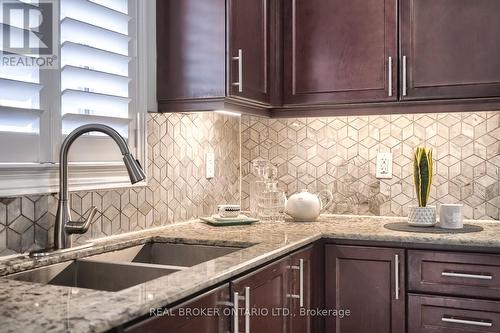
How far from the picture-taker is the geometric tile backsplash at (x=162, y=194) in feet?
5.41

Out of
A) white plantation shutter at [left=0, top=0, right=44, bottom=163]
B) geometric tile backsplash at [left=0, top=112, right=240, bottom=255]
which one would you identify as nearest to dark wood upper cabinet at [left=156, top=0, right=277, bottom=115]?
geometric tile backsplash at [left=0, top=112, right=240, bottom=255]

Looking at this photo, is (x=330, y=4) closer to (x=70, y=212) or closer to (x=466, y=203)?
(x=466, y=203)

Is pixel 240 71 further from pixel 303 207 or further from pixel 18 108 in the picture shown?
pixel 18 108

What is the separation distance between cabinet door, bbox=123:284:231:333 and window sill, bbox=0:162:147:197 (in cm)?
68

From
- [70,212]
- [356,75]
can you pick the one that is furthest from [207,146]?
[70,212]

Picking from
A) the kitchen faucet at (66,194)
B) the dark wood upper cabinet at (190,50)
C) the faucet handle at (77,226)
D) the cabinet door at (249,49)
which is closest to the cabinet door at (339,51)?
the cabinet door at (249,49)

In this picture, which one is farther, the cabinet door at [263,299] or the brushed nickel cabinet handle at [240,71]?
the brushed nickel cabinet handle at [240,71]

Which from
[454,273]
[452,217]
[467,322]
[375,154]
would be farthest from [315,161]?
[467,322]

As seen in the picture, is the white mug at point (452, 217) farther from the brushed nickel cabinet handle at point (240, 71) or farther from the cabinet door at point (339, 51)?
the brushed nickel cabinet handle at point (240, 71)

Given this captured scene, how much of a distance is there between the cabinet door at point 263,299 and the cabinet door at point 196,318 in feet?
0.20

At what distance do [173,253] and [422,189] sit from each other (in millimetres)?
1135

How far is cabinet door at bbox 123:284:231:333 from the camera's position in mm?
1147

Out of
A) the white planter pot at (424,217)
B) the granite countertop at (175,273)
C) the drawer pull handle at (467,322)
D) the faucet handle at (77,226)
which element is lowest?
the drawer pull handle at (467,322)

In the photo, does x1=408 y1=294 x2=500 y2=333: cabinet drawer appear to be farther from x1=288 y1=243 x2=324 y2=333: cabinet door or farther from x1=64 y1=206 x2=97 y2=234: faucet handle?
x1=64 y1=206 x2=97 y2=234: faucet handle
